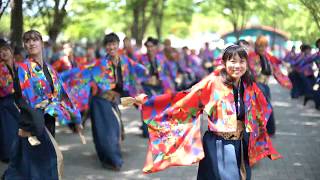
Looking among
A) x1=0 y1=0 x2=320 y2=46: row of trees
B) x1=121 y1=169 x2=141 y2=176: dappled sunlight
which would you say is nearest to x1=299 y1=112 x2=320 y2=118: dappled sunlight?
x1=0 y1=0 x2=320 y2=46: row of trees

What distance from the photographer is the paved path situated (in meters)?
6.65

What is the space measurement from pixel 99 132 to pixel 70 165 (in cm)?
60

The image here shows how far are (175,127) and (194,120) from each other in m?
0.17

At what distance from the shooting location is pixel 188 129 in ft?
15.0

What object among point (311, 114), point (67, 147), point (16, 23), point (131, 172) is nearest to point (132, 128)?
point (67, 147)

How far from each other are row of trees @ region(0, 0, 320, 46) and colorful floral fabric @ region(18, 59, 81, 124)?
8.95ft

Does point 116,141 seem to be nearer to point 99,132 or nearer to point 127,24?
point 99,132

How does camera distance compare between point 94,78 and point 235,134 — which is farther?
point 94,78

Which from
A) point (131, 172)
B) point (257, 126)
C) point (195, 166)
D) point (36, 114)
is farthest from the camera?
point (195, 166)

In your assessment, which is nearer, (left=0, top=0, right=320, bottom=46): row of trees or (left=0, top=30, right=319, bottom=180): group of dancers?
(left=0, top=30, right=319, bottom=180): group of dancers

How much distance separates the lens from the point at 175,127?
181 inches

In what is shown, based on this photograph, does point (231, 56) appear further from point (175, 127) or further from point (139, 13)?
point (139, 13)

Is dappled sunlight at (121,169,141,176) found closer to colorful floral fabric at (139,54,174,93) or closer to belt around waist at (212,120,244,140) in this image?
belt around waist at (212,120,244,140)

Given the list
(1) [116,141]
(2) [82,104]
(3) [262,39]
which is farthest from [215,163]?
(3) [262,39]
